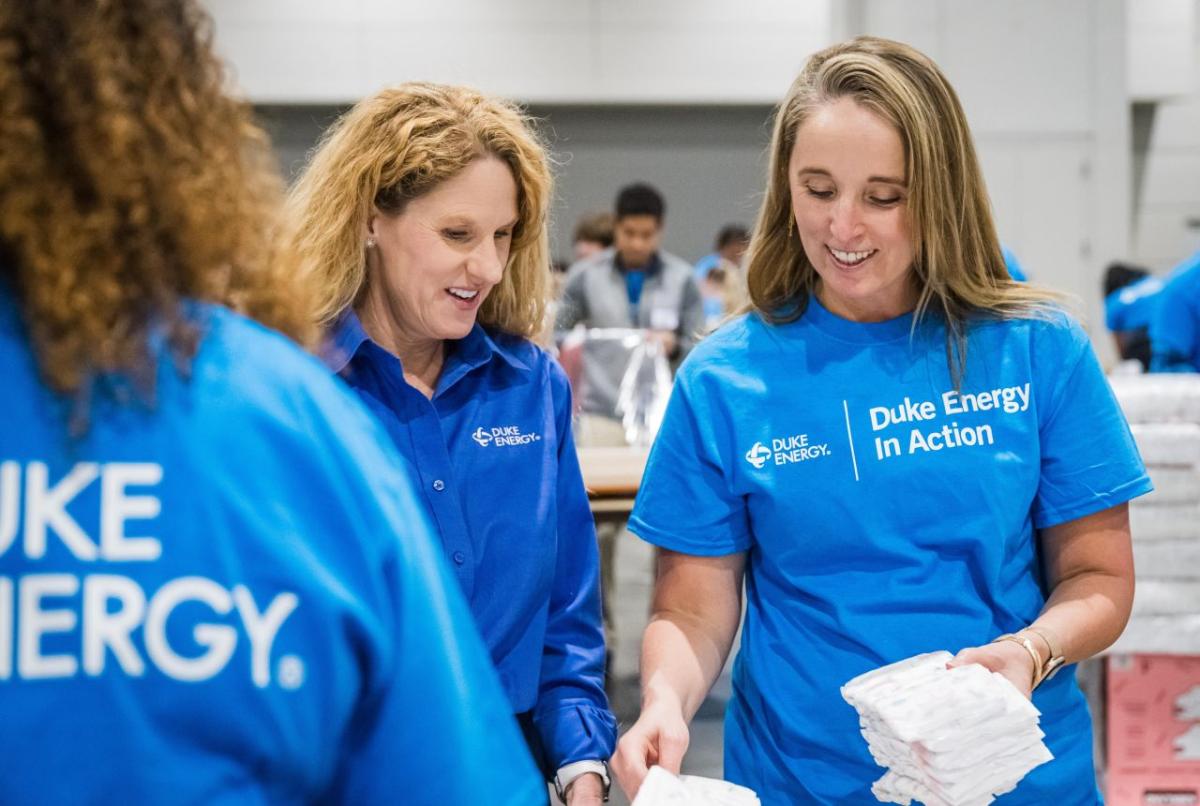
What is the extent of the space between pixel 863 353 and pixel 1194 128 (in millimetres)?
11969

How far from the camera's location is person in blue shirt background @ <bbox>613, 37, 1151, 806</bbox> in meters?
1.56

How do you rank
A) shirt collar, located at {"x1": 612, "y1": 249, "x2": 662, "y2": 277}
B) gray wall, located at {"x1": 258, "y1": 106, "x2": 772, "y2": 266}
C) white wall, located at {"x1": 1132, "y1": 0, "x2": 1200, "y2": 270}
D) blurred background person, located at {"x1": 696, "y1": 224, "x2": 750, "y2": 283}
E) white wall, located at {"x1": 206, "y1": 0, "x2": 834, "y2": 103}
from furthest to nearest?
white wall, located at {"x1": 1132, "y1": 0, "x2": 1200, "y2": 270} < gray wall, located at {"x1": 258, "y1": 106, "x2": 772, "y2": 266} < white wall, located at {"x1": 206, "y1": 0, "x2": 834, "y2": 103} < blurred background person, located at {"x1": 696, "y1": 224, "x2": 750, "y2": 283} < shirt collar, located at {"x1": 612, "y1": 249, "x2": 662, "y2": 277}

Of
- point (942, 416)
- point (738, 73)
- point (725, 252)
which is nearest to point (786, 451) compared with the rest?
point (942, 416)

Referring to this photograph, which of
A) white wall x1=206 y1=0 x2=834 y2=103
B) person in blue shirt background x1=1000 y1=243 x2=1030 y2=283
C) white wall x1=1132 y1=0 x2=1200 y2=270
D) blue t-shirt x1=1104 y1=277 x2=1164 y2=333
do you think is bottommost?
blue t-shirt x1=1104 y1=277 x2=1164 y2=333

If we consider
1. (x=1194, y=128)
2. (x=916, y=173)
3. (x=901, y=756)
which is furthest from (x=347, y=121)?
(x=1194, y=128)

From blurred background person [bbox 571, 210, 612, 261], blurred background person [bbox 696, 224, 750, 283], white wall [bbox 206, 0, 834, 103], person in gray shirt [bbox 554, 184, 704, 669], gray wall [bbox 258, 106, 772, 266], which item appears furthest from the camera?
gray wall [bbox 258, 106, 772, 266]

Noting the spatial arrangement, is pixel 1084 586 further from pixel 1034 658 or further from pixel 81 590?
pixel 81 590

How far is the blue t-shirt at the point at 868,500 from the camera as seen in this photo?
1562 millimetres

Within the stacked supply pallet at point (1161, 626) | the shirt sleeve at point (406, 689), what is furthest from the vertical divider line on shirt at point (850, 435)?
the stacked supply pallet at point (1161, 626)

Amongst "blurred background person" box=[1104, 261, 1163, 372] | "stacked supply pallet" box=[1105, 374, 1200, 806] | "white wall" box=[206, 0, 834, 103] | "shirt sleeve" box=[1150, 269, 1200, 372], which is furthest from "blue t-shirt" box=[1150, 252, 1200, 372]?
"white wall" box=[206, 0, 834, 103]

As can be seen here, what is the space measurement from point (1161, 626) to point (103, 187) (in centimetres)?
306

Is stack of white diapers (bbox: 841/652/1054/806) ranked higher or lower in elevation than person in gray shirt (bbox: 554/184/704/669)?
lower

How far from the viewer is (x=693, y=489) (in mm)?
1654

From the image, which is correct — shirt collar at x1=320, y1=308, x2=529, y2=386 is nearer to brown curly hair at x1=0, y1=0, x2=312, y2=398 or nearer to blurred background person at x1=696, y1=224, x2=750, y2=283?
brown curly hair at x1=0, y1=0, x2=312, y2=398
